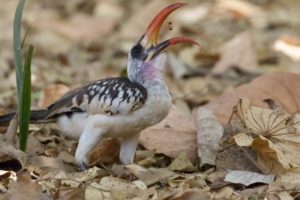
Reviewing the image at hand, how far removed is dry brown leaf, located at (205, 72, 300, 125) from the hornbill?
0.66 metres

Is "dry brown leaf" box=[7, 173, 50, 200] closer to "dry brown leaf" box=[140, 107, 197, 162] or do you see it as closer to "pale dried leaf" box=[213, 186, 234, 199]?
"pale dried leaf" box=[213, 186, 234, 199]

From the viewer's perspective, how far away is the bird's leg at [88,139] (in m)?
3.84

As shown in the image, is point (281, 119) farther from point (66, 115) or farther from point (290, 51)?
point (290, 51)

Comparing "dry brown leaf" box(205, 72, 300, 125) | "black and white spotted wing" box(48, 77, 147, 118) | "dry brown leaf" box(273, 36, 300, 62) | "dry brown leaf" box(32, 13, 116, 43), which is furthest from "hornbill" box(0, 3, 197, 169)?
"dry brown leaf" box(32, 13, 116, 43)

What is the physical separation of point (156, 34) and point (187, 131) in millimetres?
617

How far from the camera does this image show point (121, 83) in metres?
3.91

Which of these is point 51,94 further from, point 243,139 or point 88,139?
point 243,139

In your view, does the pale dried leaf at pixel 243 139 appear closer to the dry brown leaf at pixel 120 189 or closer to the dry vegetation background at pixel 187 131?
the dry vegetation background at pixel 187 131

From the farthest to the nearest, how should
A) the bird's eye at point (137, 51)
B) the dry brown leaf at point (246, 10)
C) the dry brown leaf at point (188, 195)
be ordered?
the dry brown leaf at point (246, 10), the bird's eye at point (137, 51), the dry brown leaf at point (188, 195)

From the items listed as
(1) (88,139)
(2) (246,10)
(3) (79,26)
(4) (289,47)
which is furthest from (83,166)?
(2) (246,10)

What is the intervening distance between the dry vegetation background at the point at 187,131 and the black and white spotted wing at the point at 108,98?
26 cm

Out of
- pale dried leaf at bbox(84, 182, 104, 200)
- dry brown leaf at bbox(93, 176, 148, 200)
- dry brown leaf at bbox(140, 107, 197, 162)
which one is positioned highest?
pale dried leaf at bbox(84, 182, 104, 200)

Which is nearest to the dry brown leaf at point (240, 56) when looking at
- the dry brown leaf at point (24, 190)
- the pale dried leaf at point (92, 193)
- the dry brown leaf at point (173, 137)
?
the dry brown leaf at point (173, 137)

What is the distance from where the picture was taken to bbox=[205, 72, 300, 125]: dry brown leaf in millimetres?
4406
